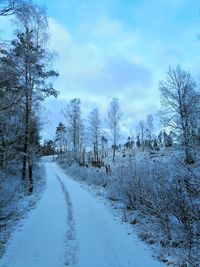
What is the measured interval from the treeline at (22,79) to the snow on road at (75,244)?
11.8 ft

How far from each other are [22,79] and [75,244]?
7.26m

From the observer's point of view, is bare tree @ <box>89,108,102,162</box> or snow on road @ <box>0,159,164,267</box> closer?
snow on road @ <box>0,159,164,267</box>

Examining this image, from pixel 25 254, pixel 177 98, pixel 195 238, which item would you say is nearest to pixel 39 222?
pixel 25 254

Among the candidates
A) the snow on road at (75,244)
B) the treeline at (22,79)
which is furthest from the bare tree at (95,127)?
the snow on road at (75,244)

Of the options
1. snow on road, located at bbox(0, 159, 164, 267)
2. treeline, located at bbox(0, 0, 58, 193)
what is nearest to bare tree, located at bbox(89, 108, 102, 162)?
treeline, located at bbox(0, 0, 58, 193)

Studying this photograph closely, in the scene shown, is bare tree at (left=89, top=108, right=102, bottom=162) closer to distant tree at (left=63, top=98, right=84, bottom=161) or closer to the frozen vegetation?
distant tree at (left=63, top=98, right=84, bottom=161)

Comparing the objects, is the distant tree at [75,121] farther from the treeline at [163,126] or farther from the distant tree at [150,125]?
the distant tree at [150,125]

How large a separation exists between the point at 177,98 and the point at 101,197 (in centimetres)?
1652

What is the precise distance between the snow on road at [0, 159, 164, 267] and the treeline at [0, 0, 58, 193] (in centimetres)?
360

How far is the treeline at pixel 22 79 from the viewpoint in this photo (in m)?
8.08

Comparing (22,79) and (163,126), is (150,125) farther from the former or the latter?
(22,79)

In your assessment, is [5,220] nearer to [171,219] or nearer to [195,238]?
[171,219]

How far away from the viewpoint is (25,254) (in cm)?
573

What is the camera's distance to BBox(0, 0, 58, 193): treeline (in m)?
8.08
